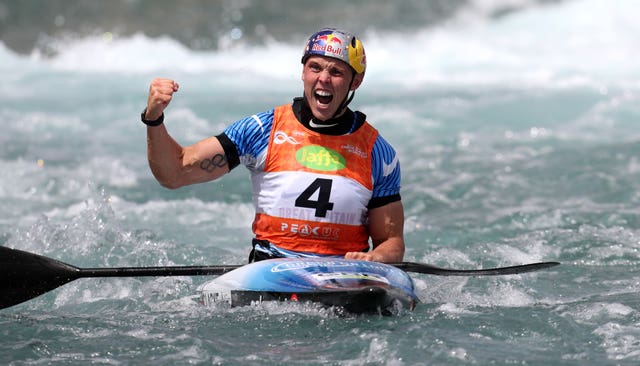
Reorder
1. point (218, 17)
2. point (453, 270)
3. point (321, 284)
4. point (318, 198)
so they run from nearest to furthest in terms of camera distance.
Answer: point (321, 284) → point (318, 198) → point (453, 270) → point (218, 17)

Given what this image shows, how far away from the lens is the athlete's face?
5133 millimetres

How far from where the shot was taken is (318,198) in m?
5.14

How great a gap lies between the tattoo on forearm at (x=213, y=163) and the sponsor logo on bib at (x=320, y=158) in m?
0.37

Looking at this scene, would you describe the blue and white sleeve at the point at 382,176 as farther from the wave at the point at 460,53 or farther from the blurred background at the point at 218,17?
the blurred background at the point at 218,17

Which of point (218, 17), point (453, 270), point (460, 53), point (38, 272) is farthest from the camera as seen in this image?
point (218, 17)

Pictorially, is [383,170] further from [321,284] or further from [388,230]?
[321,284]

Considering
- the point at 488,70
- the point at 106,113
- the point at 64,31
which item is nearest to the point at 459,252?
the point at 106,113

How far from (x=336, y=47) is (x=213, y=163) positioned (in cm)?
83

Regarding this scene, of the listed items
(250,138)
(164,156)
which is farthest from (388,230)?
(164,156)

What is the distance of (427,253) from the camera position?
734 centimetres

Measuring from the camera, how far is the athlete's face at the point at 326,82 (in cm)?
513

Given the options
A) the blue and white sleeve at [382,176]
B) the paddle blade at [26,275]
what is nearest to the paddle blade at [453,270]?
the blue and white sleeve at [382,176]

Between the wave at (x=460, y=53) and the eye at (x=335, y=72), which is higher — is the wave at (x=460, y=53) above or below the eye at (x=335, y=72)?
above

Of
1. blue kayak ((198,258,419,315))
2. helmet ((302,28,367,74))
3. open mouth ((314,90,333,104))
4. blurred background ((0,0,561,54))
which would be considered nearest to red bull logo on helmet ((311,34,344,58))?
helmet ((302,28,367,74))
